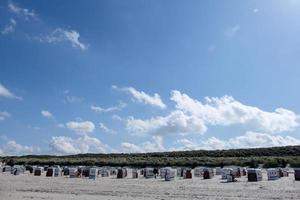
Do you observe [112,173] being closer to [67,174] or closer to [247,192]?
[67,174]

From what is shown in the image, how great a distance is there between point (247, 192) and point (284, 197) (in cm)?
326

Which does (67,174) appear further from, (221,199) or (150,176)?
(221,199)

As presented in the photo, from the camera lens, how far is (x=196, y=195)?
24062mm

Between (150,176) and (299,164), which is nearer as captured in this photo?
(150,176)

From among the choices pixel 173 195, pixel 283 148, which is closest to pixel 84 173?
pixel 173 195

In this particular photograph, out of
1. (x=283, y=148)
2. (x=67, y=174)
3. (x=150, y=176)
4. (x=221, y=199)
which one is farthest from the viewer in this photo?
(x=283, y=148)

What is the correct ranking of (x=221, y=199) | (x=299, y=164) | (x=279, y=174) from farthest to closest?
1. (x=299, y=164)
2. (x=279, y=174)
3. (x=221, y=199)

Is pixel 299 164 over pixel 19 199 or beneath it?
over

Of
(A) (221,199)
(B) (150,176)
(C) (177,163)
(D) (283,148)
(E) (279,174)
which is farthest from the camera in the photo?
(D) (283,148)

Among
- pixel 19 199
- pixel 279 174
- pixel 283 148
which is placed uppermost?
pixel 283 148

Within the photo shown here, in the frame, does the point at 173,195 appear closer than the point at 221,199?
No

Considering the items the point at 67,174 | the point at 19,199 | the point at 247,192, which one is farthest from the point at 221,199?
the point at 67,174

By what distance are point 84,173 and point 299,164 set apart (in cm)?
2797

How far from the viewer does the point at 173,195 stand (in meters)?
24.0
